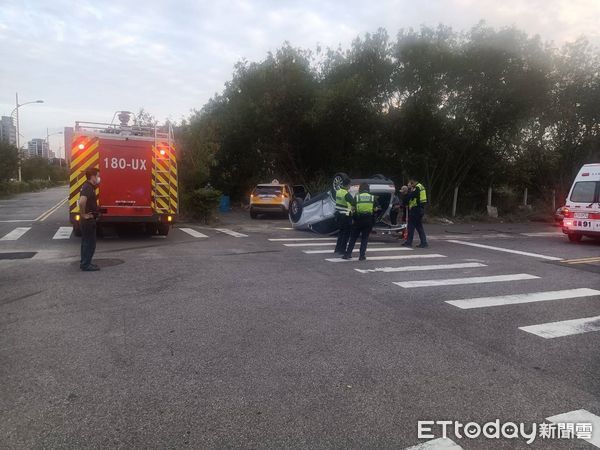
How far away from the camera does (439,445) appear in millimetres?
3145

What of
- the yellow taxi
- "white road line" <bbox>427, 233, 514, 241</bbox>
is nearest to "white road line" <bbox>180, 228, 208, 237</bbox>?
the yellow taxi

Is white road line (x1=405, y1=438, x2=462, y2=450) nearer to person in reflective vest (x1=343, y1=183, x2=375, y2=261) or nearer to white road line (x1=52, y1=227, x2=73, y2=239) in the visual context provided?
person in reflective vest (x1=343, y1=183, x2=375, y2=261)

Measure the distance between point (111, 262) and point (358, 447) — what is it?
737 centimetres

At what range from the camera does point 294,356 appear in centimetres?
455

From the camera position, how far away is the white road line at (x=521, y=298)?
6680 millimetres

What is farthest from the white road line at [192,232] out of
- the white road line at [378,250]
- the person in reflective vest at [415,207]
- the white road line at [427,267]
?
the white road line at [427,267]

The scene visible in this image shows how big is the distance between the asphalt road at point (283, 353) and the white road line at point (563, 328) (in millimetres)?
35

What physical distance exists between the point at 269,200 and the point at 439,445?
17.5m

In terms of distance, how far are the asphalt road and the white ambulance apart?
14.2 ft

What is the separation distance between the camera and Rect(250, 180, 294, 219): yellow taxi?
20.3m

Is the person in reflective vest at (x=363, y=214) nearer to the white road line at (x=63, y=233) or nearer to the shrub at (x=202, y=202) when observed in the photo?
the white road line at (x=63, y=233)

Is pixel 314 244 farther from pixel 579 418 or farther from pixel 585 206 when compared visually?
pixel 579 418

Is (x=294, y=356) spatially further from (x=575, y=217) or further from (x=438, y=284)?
(x=575, y=217)

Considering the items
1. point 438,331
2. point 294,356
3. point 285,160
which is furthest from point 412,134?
point 294,356
